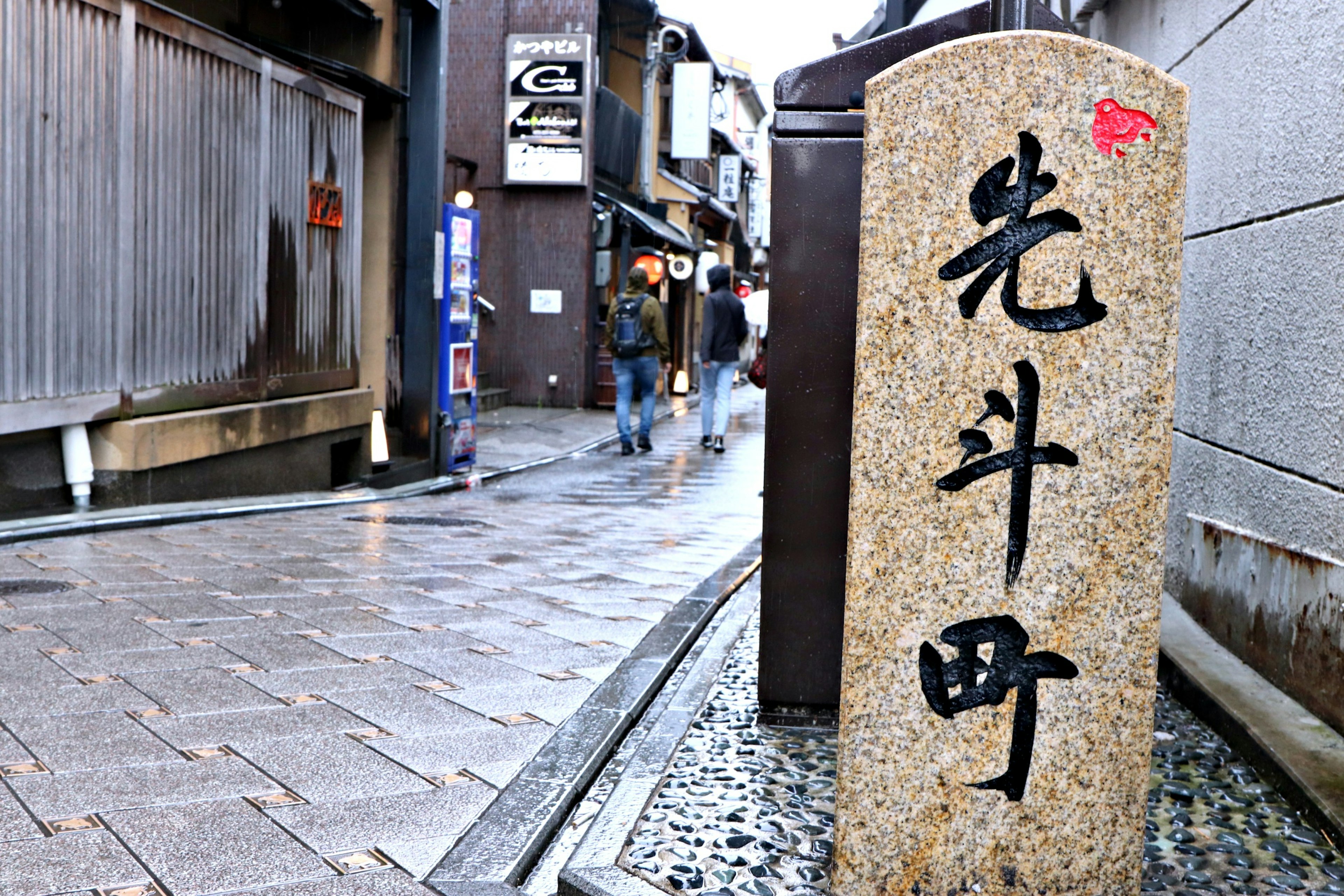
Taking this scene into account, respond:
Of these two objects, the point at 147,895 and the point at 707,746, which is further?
the point at 707,746

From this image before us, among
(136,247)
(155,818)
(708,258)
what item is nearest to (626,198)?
(708,258)

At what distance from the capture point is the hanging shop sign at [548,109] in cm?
2152

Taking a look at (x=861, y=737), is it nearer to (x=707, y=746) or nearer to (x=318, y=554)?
(x=707, y=746)

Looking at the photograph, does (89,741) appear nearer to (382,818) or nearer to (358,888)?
(382,818)

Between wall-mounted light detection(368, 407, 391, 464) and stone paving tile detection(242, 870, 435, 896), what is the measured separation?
9278 mm

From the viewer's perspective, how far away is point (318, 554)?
780 centimetres

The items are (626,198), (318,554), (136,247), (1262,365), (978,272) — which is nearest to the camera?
(978,272)

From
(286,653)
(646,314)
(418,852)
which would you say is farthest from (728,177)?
(418,852)

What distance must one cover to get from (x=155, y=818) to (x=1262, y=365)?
4297 mm

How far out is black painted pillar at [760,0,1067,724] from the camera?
4.27m

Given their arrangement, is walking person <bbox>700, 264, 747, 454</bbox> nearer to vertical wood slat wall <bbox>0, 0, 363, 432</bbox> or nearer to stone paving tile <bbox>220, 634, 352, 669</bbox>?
vertical wood slat wall <bbox>0, 0, 363, 432</bbox>

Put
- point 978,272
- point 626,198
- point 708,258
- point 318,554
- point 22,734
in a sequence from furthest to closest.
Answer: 1. point 708,258
2. point 626,198
3. point 318,554
4. point 22,734
5. point 978,272

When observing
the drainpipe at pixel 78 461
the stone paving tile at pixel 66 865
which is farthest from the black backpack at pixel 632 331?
the stone paving tile at pixel 66 865

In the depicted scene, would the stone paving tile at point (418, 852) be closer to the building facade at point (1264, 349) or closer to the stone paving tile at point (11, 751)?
the stone paving tile at point (11, 751)
